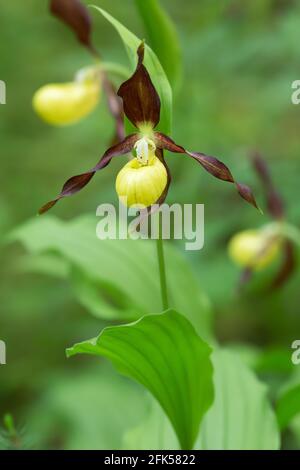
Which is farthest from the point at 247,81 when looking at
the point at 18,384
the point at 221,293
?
the point at 18,384

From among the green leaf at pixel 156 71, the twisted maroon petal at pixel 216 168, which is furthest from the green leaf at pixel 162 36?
the twisted maroon petal at pixel 216 168

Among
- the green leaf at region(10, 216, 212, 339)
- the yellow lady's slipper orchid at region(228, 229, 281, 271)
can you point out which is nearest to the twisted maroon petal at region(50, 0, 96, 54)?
the green leaf at region(10, 216, 212, 339)

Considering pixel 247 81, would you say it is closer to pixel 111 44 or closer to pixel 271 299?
pixel 111 44

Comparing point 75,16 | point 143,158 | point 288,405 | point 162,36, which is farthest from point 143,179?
point 75,16

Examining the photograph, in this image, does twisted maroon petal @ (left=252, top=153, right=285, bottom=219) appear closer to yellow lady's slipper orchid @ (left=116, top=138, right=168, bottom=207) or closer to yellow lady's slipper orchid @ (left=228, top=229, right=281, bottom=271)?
yellow lady's slipper orchid @ (left=228, top=229, right=281, bottom=271)

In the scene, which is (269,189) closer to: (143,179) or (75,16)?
(75,16)

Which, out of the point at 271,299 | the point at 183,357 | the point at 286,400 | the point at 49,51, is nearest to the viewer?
the point at 183,357
